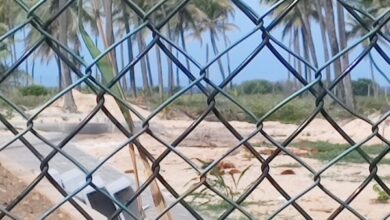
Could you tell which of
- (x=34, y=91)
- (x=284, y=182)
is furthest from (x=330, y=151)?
(x=34, y=91)

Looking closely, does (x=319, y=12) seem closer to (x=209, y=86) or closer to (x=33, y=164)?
(x=33, y=164)

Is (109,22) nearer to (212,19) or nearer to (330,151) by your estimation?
(330,151)

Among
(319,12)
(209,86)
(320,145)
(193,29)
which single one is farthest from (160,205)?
(193,29)

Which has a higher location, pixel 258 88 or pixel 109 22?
pixel 109 22

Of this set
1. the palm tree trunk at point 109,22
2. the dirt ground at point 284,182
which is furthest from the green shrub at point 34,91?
the palm tree trunk at point 109,22

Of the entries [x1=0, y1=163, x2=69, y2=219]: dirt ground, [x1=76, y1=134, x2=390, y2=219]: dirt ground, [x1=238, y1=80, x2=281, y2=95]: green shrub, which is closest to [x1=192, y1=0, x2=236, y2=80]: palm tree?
[x1=238, y1=80, x2=281, y2=95]: green shrub

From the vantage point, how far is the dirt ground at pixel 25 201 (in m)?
5.13

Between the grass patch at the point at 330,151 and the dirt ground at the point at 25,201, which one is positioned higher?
the dirt ground at the point at 25,201

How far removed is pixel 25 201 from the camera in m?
5.55

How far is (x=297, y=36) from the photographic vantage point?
174 feet

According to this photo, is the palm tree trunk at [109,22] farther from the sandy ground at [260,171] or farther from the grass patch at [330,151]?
the grass patch at [330,151]

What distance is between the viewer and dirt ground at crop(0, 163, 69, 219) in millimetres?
5125

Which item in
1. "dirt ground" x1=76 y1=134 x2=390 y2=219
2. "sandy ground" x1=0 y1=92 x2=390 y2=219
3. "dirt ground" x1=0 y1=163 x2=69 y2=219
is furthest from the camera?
"dirt ground" x1=76 y1=134 x2=390 y2=219

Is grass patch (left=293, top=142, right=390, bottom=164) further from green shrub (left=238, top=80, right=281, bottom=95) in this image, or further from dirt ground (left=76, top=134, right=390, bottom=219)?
green shrub (left=238, top=80, right=281, bottom=95)
